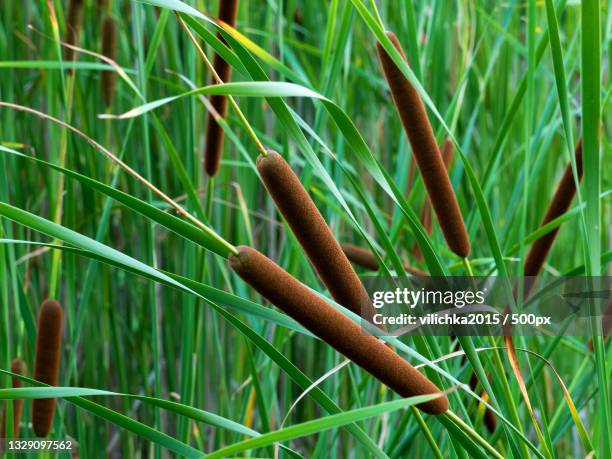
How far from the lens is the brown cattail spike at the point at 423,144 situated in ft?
1.88

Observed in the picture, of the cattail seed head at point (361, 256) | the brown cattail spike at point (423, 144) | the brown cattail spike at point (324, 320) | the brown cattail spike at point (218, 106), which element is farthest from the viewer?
the cattail seed head at point (361, 256)

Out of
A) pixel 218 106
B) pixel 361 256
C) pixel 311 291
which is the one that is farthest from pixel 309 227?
pixel 361 256

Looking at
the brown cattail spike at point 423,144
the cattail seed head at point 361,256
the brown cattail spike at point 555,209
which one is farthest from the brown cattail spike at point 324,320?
the cattail seed head at point 361,256

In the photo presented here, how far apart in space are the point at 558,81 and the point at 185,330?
0.53 meters

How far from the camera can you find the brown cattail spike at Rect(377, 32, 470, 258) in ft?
1.88

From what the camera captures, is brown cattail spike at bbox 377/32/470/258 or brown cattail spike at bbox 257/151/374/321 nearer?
brown cattail spike at bbox 257/151/374/321

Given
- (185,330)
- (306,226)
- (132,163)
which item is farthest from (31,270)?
(306,226)

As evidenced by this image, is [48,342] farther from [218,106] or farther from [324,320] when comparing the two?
[324,320]

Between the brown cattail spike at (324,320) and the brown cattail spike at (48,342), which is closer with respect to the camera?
the brown cattail spike at (324,320)

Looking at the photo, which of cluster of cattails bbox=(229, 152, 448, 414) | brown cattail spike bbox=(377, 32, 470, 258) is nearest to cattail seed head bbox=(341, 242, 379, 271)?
brown cattail spike bbox=(377, 32, 470, 258)

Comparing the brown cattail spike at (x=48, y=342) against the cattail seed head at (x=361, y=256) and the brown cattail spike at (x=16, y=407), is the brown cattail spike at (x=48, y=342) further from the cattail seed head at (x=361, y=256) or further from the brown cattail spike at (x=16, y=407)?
the cattail seed head at (x=361, y=256)

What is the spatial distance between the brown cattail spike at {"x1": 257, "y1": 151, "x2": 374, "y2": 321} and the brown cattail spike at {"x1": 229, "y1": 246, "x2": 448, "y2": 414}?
0.04m

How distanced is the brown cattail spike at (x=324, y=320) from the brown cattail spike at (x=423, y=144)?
0.19 meters

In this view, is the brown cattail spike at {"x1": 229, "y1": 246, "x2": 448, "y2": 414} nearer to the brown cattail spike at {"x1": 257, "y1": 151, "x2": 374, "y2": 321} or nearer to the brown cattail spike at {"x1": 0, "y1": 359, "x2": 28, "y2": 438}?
the brown cattail spike at {"x1": 257, "y1": 151, "x2": 374, "y2": 321}
